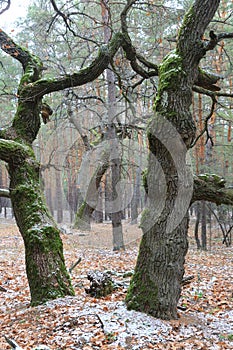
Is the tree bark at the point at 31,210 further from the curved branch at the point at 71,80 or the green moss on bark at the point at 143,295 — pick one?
the green moss on bark at the point at 143,295

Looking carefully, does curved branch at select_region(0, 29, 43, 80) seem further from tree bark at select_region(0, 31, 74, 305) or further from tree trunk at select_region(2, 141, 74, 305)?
tree trunk at select_region(2, 141, 74, 305)

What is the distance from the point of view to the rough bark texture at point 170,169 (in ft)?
14.3

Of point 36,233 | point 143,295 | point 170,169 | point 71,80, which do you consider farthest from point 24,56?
point 143,295

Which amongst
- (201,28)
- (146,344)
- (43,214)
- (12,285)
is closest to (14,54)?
(43,214)

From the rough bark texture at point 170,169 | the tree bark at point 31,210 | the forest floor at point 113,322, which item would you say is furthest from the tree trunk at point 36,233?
the rough bark texture at point 170,169

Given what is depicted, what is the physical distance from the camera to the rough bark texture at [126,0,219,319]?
171 inches

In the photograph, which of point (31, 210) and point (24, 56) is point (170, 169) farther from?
point (24, 56)

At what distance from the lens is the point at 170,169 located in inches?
174

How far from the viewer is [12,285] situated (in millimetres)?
7074

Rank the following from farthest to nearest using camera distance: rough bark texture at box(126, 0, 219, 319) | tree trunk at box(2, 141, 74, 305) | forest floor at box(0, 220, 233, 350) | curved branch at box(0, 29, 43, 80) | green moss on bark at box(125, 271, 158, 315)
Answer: curved branch at box(0, 29, 43, 80) < tree trunk at box(2, 141, 74, 305) < green moss on bark at box(125, 271, 158, 315) < rough bark texture at box(126, 0, 219, 319) < forest floor at box(0, 220, 233, 350)

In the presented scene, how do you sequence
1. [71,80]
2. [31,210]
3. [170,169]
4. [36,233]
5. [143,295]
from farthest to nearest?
1. [71,80]
2. [31,210]
3. [36,233]
4. [143,295]
5. [170,169]

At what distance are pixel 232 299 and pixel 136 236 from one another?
10392 millimetres

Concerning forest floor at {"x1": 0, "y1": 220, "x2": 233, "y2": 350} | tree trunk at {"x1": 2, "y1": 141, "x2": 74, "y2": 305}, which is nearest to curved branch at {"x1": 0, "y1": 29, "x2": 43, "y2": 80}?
tree trunk at {"x1": 2, "y1": 141, "x2": 74, "y2": 305}

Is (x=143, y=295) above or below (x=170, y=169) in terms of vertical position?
below
